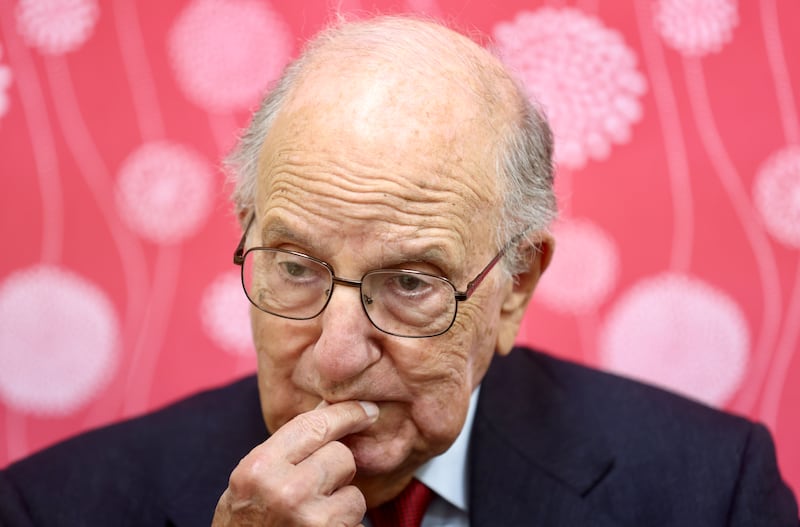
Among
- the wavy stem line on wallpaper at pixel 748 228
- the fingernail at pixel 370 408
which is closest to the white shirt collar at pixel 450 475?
the fingernail at pixel 370 408

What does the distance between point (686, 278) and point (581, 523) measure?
1.20 m

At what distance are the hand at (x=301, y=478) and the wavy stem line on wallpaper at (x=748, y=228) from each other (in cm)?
178

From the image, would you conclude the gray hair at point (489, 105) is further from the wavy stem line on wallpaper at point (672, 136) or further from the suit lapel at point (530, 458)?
the wavy stem line on wallpaper at point (672, 136)

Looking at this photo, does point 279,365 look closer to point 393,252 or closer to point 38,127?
point 393,252

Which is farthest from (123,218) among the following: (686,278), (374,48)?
(686,278)

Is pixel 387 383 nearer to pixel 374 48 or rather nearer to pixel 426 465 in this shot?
pixel 426 465

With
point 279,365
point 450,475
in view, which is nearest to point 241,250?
point 279,365

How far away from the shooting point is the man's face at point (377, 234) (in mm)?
1874

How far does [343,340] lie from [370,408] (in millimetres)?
184

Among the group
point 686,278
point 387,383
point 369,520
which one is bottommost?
point 369,520

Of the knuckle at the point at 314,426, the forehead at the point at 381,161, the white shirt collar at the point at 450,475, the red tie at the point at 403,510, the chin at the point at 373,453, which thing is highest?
the forehead at the point at 381,161

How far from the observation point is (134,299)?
9.97ft

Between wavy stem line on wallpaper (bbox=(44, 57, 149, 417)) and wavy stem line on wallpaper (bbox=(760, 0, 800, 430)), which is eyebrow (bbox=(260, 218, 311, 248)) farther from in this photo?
wavy stem line on wallpaper (bbox=(760, 0, 800, 430))

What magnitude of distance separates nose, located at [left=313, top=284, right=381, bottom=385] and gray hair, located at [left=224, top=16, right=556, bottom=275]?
1.33ft
